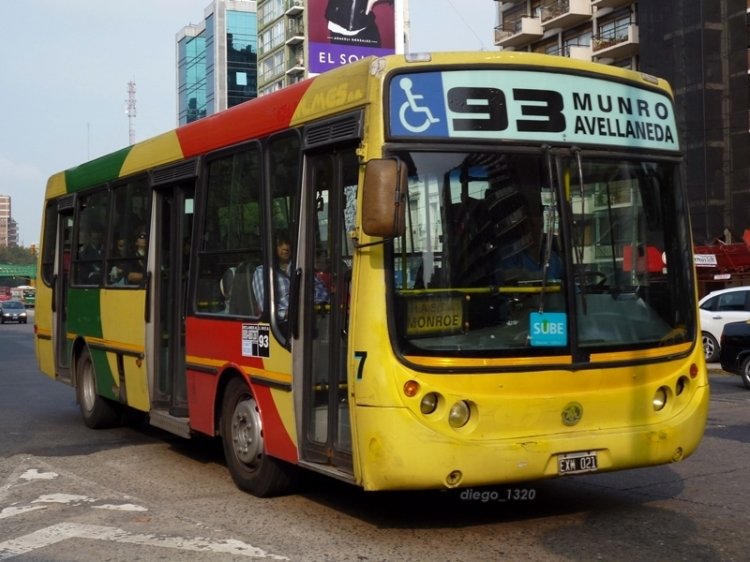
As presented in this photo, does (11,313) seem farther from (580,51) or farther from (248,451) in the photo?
(248,451)

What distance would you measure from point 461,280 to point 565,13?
57500 millimetres

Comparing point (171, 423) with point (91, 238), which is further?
point (91, 238)

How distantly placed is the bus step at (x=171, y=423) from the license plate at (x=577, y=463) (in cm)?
391

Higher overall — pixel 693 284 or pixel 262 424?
pixel 693 284

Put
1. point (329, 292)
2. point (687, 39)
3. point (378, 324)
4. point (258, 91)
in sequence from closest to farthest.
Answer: point (378, 324), point (329, 292), point (687, 39), point (258, 91)

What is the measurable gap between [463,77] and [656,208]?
1.67m

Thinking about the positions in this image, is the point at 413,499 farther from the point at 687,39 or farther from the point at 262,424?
the point at 687,39

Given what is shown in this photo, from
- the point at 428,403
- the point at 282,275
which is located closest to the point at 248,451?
the point at 282,275

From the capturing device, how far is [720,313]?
2142 centimetres

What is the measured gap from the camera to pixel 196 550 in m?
6.49

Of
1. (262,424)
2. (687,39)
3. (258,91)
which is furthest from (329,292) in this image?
(258,91)

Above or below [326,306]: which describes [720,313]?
below

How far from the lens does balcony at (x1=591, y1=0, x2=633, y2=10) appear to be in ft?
189

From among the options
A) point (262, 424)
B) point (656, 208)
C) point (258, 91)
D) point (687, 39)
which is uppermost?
point (258, 91)
